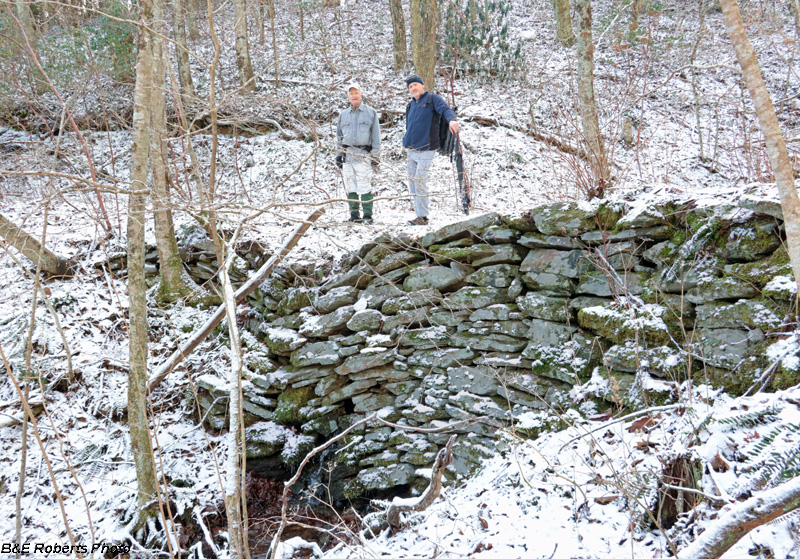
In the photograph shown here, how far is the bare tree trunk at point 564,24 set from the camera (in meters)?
10.2

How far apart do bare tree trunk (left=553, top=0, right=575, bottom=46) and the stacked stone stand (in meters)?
8.20

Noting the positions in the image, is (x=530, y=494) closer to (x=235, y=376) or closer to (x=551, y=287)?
(x=551, y=287)

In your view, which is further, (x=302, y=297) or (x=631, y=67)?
(x=631, y=67)

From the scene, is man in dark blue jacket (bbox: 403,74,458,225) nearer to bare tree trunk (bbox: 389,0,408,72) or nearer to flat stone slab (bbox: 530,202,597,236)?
flat stone slab (bbox: 530,202,597,236)

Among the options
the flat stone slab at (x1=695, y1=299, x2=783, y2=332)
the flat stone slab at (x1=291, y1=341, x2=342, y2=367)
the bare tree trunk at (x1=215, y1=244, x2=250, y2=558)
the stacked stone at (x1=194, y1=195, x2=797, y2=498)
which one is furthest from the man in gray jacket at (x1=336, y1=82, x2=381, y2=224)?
the flat stone slab at (x1=695, y1=299, x2=783, y2=332)

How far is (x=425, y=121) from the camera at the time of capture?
4953 millimetres

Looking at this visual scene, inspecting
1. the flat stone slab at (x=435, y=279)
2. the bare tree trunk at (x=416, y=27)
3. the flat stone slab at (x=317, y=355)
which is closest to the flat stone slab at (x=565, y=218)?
the flat stone slab at (x=435, y=279)

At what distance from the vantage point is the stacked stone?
122 inches

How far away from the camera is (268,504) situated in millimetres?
4488

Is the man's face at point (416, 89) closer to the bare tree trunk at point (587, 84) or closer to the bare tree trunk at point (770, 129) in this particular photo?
the bare tree trunk at point (587, 84)

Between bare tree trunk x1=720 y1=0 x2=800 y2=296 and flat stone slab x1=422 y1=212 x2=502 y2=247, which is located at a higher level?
bare tree trunk x1=720 y1=0 x2=800 y2=296

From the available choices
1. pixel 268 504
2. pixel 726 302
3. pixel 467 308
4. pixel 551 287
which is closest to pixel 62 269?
pixel 268 504

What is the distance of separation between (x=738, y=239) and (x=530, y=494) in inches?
85.1

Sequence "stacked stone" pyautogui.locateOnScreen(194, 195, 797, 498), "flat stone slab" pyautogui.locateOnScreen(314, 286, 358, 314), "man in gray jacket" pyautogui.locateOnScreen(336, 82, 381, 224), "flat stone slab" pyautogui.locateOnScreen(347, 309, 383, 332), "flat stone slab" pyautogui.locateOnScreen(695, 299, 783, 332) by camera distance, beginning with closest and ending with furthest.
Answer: "flat stone slab" pyautogui.locateOnScreen(695, 299, 783, 332) → "stacked stone" pyautogui.locateOnScreen(194, 195, 797, 498) → "flat stone slab" pyautogui.locateOnScreen(347, 309, 383, 332) → "flat stone slab" pyautogui.locateOnScreen(314, 286, 358, 314) → "man in gray jacket" pyautogui.locateOnScreen(336, 82, 381, 224)
